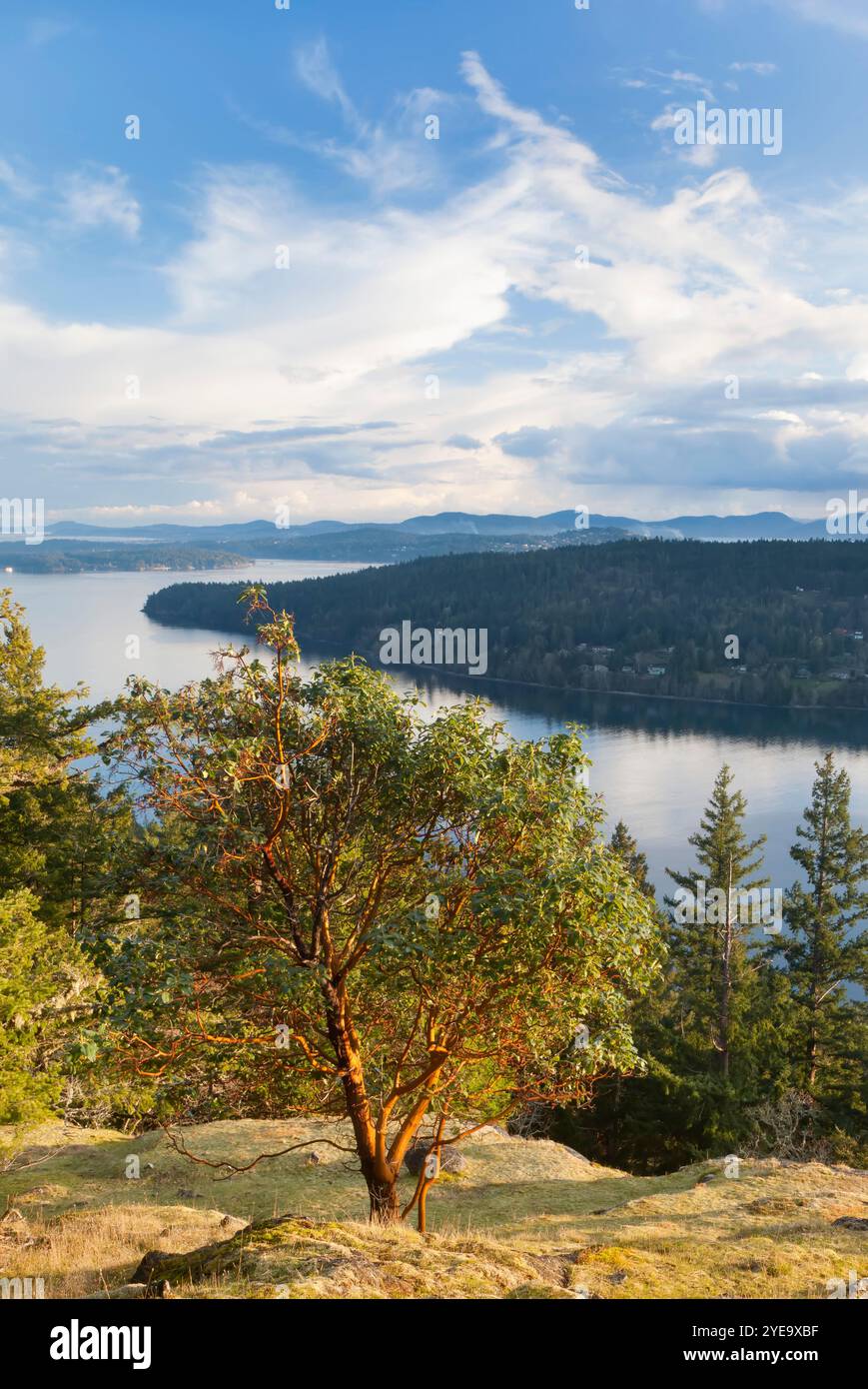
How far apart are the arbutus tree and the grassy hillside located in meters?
2.13

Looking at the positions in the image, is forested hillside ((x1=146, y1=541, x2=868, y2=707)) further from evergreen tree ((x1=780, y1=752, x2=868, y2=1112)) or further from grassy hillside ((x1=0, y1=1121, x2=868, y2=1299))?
grassy hillside ((x1=0, y1=1121, x2=868, y2=1299))

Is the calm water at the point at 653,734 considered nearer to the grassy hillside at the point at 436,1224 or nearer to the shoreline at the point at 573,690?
the shoreline at the point at 573,690

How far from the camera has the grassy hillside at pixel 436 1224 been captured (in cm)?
811

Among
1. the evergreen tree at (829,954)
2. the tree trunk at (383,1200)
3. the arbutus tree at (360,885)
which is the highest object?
the arbutus tree at (360,885)

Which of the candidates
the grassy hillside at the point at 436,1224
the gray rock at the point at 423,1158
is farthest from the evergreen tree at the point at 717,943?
the gray rock at the point at 423,1158

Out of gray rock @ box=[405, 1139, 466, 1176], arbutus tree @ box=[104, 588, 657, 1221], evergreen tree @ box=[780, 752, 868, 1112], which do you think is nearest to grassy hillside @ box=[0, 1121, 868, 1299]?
gray rock @ box=[405, 1139, 466, 1176]

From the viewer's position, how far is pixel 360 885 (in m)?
11.6

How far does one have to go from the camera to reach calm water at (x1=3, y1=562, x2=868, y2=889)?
80875mm

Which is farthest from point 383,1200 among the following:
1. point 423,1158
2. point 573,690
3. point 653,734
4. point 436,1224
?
point 573,690

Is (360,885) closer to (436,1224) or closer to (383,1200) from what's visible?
(383,1200)

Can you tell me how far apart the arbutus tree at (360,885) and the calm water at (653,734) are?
4466 cm

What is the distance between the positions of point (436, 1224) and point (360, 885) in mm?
7989
